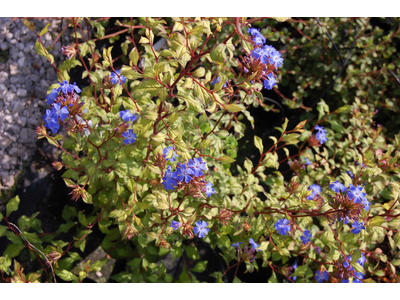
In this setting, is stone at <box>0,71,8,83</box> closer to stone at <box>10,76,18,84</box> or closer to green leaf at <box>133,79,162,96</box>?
stone at <box>10,76,18,84</box>

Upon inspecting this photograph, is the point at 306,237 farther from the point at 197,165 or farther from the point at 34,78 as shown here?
the point at 34,78

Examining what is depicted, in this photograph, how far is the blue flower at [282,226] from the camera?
4.74 ft

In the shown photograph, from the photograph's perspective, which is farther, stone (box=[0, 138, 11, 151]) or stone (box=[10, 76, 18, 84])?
stone (box=[10, 76, 18, 84])

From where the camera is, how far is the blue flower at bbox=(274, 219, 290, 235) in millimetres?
1444

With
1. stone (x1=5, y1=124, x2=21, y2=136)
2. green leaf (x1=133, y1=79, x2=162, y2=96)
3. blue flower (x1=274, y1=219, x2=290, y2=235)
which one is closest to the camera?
green leaf (x1=133, y1=79, x2=162, y2=96)

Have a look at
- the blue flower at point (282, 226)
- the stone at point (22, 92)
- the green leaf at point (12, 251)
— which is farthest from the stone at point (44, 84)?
the blue flower at point (282, 226)

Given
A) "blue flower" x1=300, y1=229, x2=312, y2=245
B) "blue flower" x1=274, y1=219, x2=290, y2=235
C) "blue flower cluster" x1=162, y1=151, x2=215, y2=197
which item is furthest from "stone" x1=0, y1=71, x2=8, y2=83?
"blue flower" x1=300, y1=229, x2=312, y2=245

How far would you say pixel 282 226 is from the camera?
1452mm

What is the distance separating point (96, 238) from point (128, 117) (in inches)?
42.2

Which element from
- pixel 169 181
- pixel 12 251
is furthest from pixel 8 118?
pixel 169 181

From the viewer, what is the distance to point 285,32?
8.85 ft

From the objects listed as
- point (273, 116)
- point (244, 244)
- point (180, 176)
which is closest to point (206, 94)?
point (180, 176)

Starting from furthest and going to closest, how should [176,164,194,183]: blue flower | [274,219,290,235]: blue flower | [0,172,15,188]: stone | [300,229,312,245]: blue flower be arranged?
[0,172,15,188]: stone
[300,229,312,245]: blue flower
[274,219,290,235]: blue flower
[176,164,194,183]: blue flower

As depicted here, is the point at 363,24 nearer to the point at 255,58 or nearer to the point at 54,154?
the point at 255,58
